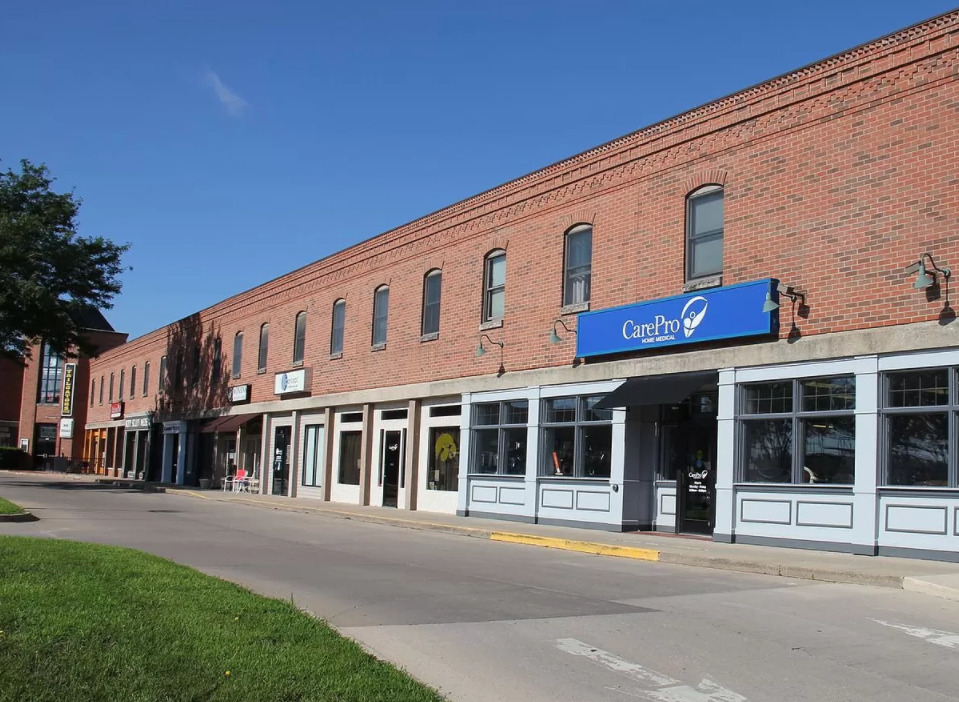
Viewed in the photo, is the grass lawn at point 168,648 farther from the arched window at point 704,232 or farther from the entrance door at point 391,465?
the entrance door at point 391,465

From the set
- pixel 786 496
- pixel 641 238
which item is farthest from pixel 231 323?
pixel 786 496

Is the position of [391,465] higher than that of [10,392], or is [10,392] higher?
[10,392]

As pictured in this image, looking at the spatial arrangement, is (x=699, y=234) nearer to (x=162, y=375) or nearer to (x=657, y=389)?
(x=657, y=389)

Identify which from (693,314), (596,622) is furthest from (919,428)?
(596,622)

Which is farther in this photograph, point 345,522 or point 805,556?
point 345,522

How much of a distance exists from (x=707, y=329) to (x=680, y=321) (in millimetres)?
717

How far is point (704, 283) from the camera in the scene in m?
17.5

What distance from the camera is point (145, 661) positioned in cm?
598

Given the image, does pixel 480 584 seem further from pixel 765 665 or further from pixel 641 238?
pixel 641 238

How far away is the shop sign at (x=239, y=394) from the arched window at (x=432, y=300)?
13381 mm

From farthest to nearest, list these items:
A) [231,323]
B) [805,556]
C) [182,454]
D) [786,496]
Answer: [182,454] → [231,323] → [786,496] → [805,556]

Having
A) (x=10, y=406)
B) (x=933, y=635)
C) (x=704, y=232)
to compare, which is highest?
(x=704, y=232)

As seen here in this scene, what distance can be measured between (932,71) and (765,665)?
10913 millimetres

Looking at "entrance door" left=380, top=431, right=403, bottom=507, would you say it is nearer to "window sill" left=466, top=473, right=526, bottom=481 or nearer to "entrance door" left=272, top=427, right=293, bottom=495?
"window sill" left=466, top=473, right=526, bottom=481
